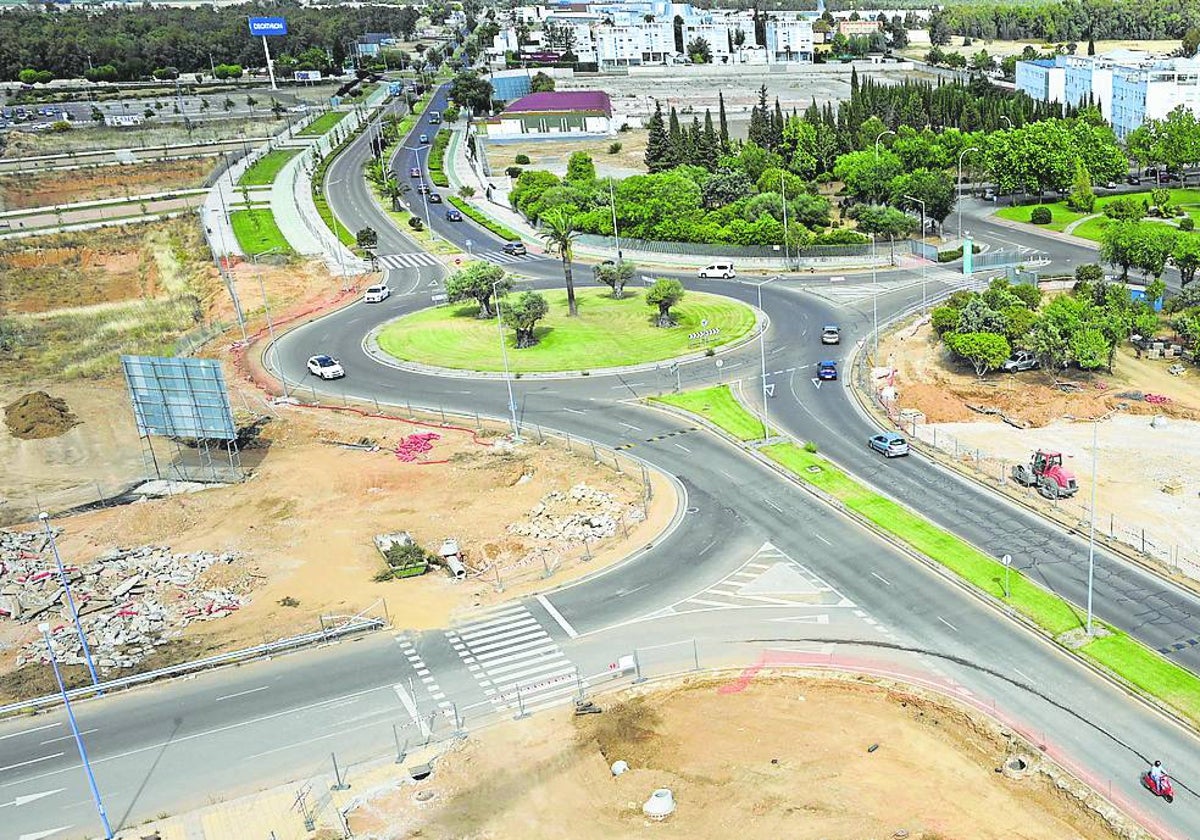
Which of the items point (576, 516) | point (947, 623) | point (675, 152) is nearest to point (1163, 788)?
point (947, 623)

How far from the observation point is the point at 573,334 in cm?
Answer: 10925

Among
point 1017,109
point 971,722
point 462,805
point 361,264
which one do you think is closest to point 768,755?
point 971,722

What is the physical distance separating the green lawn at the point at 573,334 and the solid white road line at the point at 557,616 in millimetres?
42153

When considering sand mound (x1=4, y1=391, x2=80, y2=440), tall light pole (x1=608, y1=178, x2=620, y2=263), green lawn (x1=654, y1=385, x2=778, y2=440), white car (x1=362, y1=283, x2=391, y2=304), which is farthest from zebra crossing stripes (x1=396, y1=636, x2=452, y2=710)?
tall light pole (x1=608, y1=178, x2=620, y2=263)

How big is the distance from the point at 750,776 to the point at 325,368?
6798cm

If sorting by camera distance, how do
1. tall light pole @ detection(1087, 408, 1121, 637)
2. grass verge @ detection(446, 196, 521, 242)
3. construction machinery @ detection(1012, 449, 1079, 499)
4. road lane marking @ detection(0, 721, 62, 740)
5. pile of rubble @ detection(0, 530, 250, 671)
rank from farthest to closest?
grass verge @ detection(446, 196, 521, 242), construction machinery @ detection(1012, 449, 1079, 499), pile of rubble @ detection(0, 530, 250, 671), tall light pole @ detection(1087, 408, 1121, 637), road lane marking @ detection(0, 721, 62, 740)

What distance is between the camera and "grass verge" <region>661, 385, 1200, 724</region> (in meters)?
49.2

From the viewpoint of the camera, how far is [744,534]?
66938 mm

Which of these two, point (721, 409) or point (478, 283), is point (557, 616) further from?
point (478, 283)

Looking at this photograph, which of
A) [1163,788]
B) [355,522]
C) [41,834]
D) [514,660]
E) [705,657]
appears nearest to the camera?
[1163,788]

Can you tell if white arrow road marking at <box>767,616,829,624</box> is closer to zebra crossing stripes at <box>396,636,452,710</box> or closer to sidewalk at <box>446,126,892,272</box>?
zebra crossing stripes at <box>396,636,452,710</box>

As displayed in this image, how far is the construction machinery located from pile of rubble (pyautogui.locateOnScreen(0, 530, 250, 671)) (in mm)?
51010

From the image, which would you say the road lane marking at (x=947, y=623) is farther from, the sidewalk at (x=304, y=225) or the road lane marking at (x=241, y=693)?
the sidewalk at (x=304, y=225)

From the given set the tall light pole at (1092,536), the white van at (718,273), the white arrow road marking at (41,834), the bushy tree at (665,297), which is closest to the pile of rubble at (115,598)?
the white arrow road marking at (41,834)
